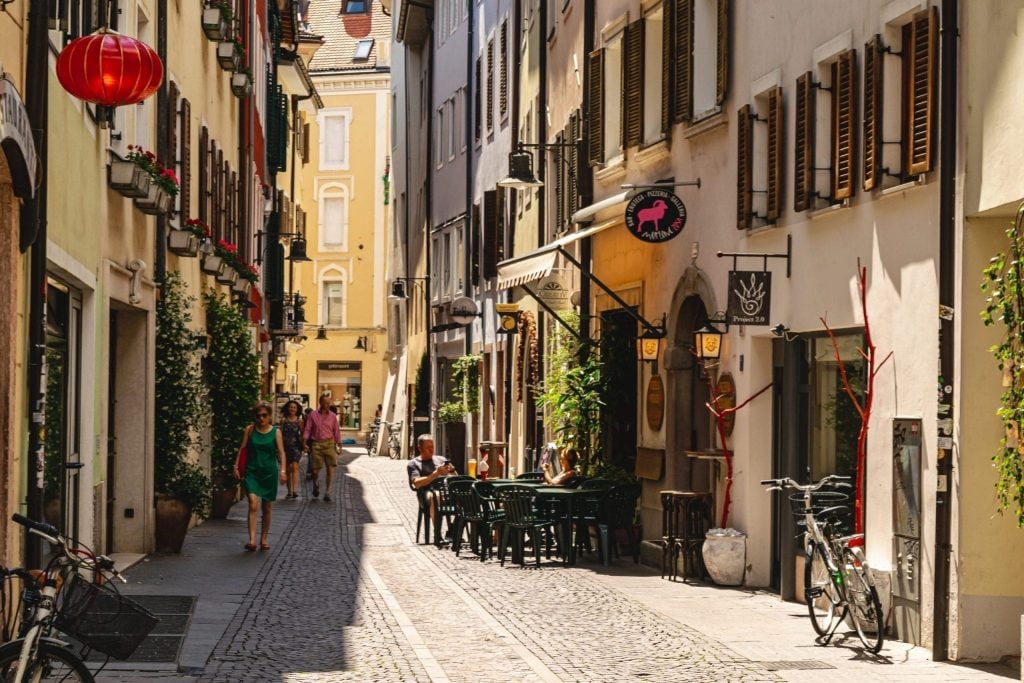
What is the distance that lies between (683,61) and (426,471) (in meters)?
6.52

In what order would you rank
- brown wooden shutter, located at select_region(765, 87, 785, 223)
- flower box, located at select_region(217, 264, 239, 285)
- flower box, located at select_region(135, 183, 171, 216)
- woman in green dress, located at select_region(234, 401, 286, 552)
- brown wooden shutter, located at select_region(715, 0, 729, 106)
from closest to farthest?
brown wooden shutter, located at select_region(765, 87, 785, 223) → brown wooden shutter, located at select_region(715, 0, 729, 106) → flower box, located at select_region(135, 183, 171, 216) → woman in green dress, located at select_region(234, 401, 286, 552) → flower box, located at select_region(217, 264, 239, 285)

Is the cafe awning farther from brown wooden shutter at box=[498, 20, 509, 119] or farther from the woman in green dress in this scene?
brown wooden shutter at box=[498, 20, 509, 119]

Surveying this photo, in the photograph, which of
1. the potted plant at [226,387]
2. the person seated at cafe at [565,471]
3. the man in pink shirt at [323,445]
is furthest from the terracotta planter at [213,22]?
the man in pink shirt at [323,445]

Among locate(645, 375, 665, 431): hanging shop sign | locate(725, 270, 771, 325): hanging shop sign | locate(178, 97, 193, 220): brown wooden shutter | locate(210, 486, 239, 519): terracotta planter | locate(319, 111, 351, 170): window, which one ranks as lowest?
locate(210, 486, 239, 519): terracotta planter

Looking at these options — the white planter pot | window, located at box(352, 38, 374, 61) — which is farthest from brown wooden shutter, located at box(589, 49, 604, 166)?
window, located at box(352, 38, 374, 61)

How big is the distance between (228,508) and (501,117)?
1242 centimetres

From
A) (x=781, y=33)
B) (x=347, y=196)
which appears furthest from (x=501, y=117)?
(x=347, y=196)

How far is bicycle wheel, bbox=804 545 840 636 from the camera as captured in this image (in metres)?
13.5

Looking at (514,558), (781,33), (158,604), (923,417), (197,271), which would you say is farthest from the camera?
(197,271)

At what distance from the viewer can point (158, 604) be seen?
15.3 meters

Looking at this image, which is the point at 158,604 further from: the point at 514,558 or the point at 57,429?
the point at 514,558

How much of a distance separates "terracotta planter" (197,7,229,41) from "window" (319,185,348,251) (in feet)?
168

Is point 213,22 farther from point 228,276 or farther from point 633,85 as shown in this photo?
point 633,85

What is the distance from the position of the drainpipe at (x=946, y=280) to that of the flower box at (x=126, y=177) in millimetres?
8034
